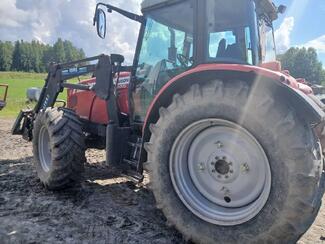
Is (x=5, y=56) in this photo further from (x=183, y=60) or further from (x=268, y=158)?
(x=268, y=158)

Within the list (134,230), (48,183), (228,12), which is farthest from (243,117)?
(48,183)

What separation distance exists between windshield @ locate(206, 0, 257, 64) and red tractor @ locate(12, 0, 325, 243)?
0.03 feet

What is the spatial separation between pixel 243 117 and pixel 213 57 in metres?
1.09

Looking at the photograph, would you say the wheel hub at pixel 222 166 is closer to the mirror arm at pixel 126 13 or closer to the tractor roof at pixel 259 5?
the tractor roof at pixel 259 5

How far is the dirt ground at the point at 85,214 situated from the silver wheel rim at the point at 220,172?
0.49 m

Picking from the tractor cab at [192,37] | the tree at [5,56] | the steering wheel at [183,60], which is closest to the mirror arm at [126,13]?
the tractor cab at [192,37]

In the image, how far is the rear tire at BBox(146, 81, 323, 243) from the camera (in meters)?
2.65

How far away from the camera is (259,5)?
4.06 meters

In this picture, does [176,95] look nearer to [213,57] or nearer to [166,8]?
[213,57]

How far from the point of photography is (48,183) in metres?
4.76

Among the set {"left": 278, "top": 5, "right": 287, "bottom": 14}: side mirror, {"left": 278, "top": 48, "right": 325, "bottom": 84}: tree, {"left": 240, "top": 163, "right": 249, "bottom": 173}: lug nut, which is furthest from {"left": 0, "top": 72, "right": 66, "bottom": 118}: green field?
{"left": 240, "top": 163, "right": 249, "bottom": 173}: lug nut

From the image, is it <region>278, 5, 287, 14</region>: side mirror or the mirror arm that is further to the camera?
<region>278, 5, 287, 14</region>: side mirror

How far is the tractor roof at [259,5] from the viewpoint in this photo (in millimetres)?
4084

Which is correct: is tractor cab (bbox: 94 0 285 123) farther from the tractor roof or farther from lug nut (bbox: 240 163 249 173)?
lug nut (bbox: 240 163 249 173)
